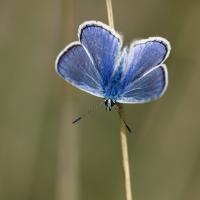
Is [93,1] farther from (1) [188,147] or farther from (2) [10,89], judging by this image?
(1) [188,147]

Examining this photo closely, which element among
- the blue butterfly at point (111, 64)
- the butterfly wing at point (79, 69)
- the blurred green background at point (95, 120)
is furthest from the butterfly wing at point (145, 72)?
the blurred green background at point (95, 120)

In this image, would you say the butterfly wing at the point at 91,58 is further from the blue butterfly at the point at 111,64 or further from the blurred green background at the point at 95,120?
the blurred green background at the point at 95,120

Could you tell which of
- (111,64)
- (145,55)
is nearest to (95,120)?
(111,64)

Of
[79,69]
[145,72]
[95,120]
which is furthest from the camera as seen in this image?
[95,120]

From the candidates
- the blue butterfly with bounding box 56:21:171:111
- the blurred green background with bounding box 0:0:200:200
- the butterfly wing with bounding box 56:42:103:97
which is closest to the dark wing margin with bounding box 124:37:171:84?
the blue butterfly with bounding box 56:21:171:111

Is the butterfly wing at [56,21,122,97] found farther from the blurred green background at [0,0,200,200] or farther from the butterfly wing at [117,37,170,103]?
the blurred green background at [0,0,200,200]

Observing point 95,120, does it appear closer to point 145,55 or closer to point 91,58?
point 91,58

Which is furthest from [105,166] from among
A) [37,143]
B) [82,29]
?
[82,29]
